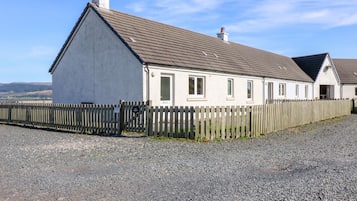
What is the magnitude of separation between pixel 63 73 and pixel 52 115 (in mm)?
4919

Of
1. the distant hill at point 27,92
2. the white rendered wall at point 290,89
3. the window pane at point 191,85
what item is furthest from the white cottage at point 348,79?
the distant hill at point 27,92

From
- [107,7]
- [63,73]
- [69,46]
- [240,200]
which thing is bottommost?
[240,200]

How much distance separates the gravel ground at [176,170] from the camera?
5352mm

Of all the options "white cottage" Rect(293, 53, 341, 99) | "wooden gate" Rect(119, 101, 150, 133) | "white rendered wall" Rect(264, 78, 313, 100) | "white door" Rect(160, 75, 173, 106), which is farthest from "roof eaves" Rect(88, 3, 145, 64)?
"white cottage" Rect(293, 53, 341, 99)

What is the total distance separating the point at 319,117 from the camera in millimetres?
21141

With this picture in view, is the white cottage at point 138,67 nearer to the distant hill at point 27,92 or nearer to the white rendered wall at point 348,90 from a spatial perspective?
the white rendered wall at point 348,90

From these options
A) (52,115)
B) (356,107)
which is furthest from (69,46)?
(356,107)

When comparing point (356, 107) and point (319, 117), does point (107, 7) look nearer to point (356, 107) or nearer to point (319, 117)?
point (319, 117)

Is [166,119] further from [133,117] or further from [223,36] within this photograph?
[223,36]

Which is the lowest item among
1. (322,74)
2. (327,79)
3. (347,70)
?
(327,79)

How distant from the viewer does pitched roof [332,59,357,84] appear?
141 feet

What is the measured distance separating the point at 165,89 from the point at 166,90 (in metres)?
0.08

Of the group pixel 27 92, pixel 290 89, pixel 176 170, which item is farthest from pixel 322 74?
pixel 27 92

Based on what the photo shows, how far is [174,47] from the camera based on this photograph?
19375 millimetres
